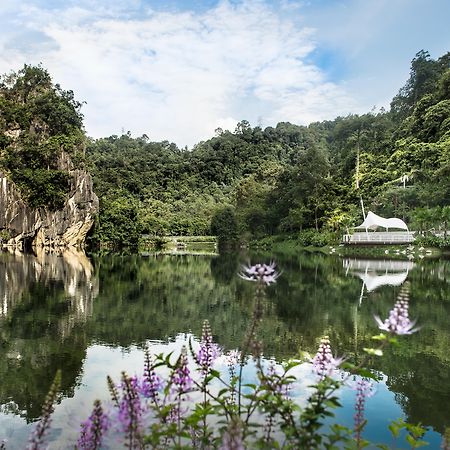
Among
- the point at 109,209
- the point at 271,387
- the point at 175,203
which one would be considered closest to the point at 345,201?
the point at 109,209

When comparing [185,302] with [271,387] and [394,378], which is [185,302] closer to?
[394,378]

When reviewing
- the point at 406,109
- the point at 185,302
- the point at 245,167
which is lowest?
the point at 185,302

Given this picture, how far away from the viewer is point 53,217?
159ft

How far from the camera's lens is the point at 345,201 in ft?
175

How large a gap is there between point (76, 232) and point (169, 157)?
4246 cm

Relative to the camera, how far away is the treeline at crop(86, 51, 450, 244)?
4747cm

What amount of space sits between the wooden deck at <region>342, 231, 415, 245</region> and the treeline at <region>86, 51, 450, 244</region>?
172cm

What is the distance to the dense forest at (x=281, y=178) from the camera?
46625 millimetres

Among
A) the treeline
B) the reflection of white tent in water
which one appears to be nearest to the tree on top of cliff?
the treeline

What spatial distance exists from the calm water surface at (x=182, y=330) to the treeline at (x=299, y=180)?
24.4 meters

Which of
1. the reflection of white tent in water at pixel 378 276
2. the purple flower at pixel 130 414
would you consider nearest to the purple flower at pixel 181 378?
the purple flower at pixel 130 414

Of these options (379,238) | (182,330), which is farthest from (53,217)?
(182,330)

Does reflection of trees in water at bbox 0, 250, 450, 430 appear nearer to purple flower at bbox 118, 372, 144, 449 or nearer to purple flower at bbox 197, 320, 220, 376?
purple flower at bbox 197, 320, 220, 376

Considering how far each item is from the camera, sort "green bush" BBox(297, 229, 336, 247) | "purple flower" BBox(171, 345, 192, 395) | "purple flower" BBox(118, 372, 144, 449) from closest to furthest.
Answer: "purple flower" BBox(118, 372, 144, 449)
"purple flower" BBox(171, 345, 192, 395)
"green bush" BBox(297, 229, 336, 247)
